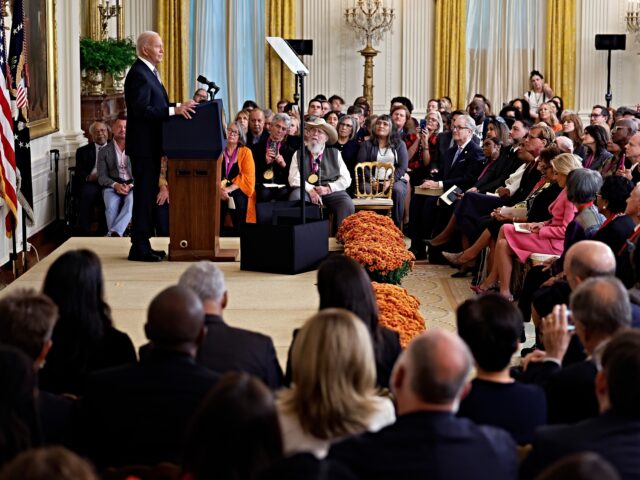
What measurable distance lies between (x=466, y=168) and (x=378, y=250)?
410 centimetres

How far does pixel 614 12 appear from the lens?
62.6 feet

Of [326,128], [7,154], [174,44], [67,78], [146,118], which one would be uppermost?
[174,44]

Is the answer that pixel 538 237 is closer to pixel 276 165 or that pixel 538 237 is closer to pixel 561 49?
pixel 276 165

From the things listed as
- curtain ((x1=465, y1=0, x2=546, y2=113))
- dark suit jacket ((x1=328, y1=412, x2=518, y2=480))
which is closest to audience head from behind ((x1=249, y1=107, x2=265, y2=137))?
curtain ((x1=465, y1=0, x2=546, y2=113))

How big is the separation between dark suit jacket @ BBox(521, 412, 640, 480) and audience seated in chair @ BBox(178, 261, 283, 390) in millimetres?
1222

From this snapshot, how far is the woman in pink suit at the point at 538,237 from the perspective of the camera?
27.8 feet

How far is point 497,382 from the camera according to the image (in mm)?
3764

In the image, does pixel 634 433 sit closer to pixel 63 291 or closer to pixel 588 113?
pixel 63 291

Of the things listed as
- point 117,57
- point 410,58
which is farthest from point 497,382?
point 410,58

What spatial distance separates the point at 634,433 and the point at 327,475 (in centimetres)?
99

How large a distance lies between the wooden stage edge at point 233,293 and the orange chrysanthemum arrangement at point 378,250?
383mm

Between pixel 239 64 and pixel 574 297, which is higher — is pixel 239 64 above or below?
above

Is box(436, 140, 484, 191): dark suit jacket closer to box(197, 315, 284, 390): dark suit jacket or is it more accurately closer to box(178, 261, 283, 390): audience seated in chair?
box(178, 261, 283, 390): audience seated in chair

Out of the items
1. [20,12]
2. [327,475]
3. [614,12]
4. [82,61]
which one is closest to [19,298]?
[327,475]
